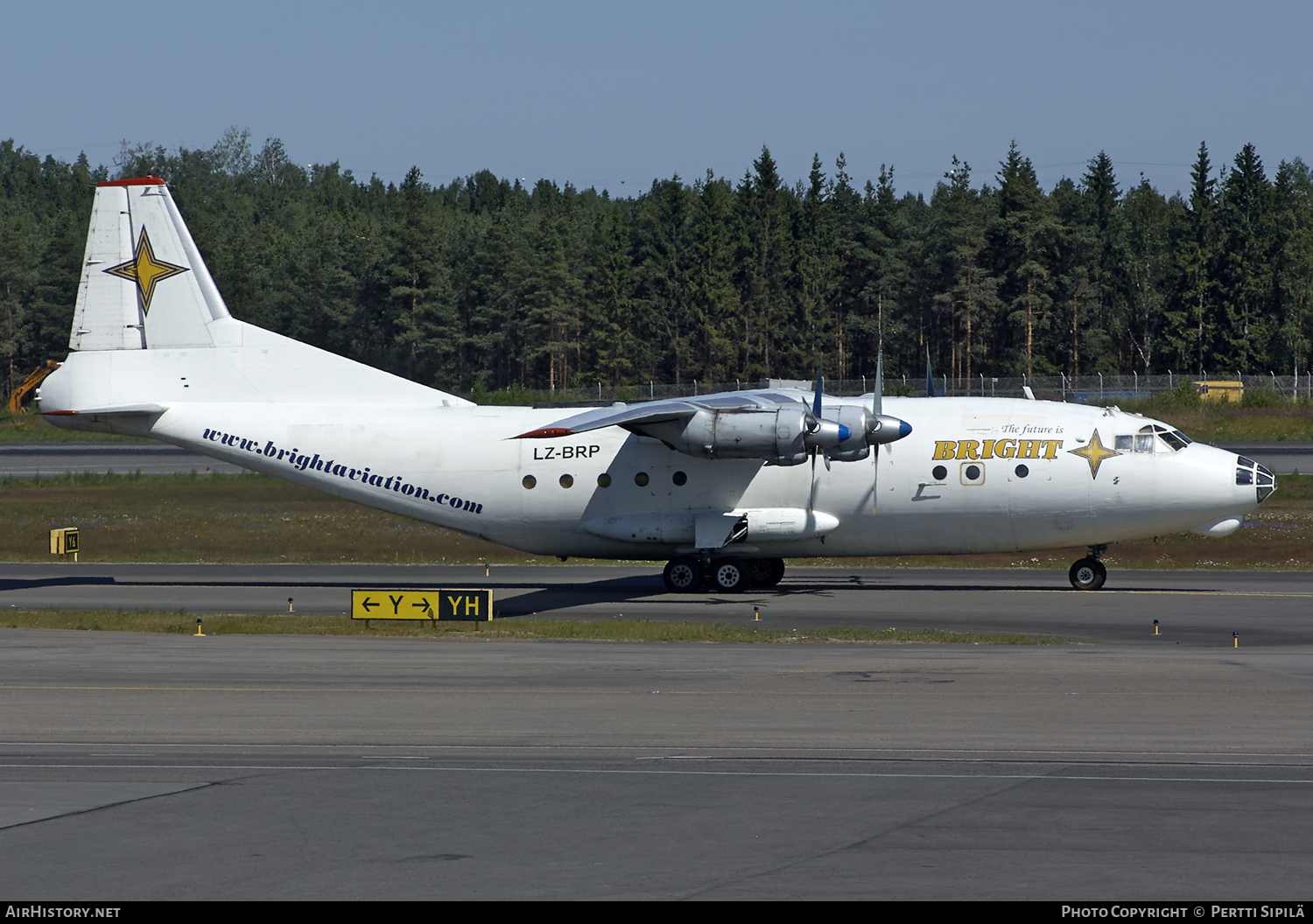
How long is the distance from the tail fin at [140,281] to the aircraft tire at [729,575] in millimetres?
13011

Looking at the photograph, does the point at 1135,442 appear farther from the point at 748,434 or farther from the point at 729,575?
the point at 729,575

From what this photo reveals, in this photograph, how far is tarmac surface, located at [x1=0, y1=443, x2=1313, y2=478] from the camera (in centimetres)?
6106

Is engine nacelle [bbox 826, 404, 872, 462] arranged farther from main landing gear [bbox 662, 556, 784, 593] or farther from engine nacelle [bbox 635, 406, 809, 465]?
main landing gear [bbox 662, 556, 784, 593]

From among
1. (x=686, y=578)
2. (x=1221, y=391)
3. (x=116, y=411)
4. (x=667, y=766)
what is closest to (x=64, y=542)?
(x=116, y=411)

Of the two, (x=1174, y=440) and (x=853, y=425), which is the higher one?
(x=853, y=425)

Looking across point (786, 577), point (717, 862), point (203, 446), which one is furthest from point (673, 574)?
point (717, 862)

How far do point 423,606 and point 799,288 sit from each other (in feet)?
301

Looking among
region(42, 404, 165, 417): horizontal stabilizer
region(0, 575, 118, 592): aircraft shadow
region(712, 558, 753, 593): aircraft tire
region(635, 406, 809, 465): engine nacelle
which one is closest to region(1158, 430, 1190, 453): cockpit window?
region(635, 406, 809, 465): engine nacelle

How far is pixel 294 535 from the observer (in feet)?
150

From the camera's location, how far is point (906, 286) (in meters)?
117

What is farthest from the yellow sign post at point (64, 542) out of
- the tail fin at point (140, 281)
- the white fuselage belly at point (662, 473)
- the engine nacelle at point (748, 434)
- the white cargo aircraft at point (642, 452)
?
the engine nacelle at point (748, 434)

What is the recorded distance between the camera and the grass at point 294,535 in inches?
1575

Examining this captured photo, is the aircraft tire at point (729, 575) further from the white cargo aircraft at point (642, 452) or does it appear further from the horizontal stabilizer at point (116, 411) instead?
the horizontal stabilizer at point (116, 411)

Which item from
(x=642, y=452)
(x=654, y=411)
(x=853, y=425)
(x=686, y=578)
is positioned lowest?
(x=686, y=578)
